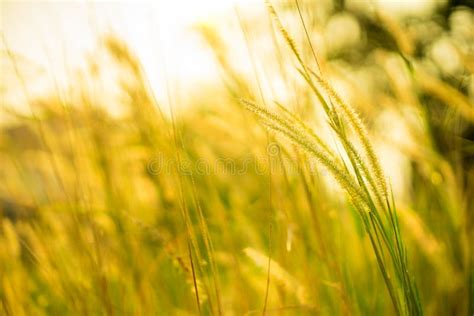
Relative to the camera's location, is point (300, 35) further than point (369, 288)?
No

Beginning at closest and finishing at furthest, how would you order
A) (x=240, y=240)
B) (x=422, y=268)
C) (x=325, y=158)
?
(x=325, y=158)
(x=422, y=268)
(x=240, y=240)

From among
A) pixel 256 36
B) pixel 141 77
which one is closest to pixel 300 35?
pixel 256 36

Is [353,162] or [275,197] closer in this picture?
[353,162]

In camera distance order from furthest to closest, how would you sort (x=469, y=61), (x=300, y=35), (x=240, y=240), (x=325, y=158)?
(x=240, y=240) → (x=469, y=61) → (x=300, y=35) → (x=325, y=158)

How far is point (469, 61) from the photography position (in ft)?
3.34

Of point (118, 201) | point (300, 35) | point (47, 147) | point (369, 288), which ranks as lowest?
point (369, 288)

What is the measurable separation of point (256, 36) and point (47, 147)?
55 centimetres

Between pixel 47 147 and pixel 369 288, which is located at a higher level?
pixel 47 147

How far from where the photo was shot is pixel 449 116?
1.16m

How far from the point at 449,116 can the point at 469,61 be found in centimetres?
18

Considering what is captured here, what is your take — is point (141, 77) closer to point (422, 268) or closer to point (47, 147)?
point (47, 147)

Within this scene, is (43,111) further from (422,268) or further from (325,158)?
(422,268)

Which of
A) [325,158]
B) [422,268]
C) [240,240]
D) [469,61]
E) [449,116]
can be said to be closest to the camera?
[325,158]

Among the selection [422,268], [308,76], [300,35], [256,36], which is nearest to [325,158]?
[308,76]
